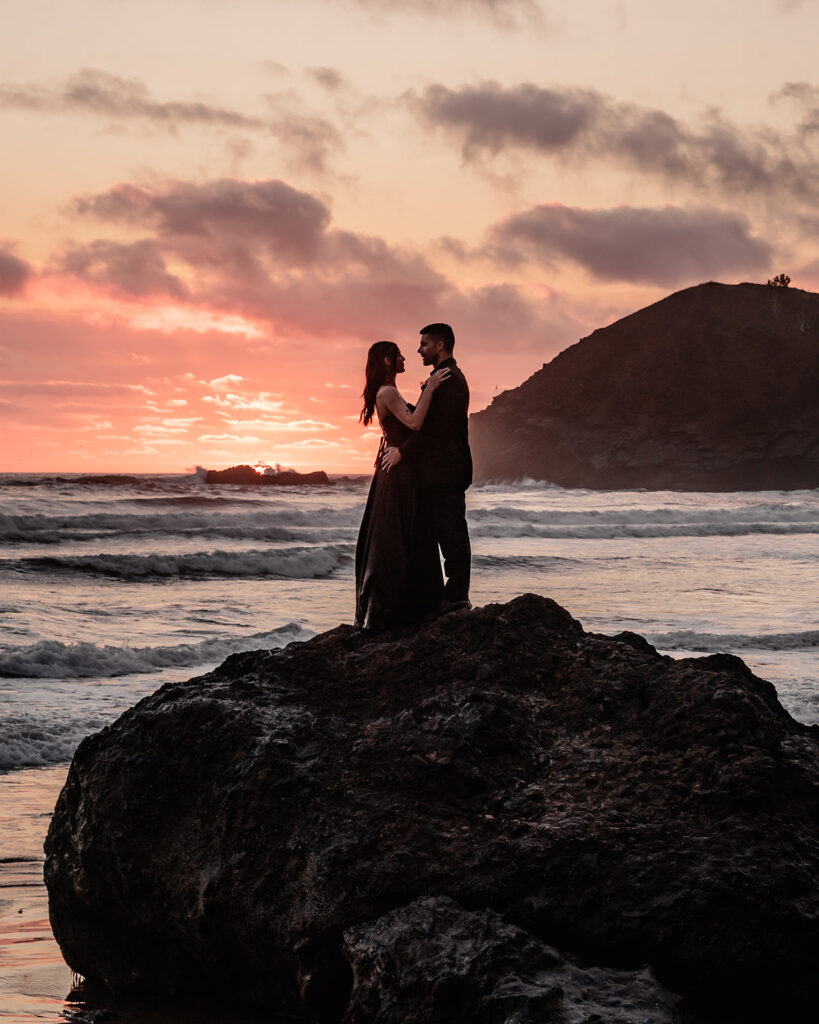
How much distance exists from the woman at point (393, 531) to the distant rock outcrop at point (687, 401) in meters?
84.2

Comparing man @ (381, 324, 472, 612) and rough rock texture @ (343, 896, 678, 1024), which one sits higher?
man @ (381, 324, 472, 612)

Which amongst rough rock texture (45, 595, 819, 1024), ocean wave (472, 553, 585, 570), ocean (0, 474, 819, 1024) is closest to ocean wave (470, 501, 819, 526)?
ocean (0, 474, 819, 1024)

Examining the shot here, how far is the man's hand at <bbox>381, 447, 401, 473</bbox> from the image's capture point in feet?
18.9

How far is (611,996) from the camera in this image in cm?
289

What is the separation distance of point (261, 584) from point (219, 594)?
197 cm

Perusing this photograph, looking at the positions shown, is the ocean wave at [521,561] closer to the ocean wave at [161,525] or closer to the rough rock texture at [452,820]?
the ocean wave at [161,525]

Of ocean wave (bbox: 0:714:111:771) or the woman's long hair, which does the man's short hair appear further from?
ocean wave (bbox: 0:714:111:771)

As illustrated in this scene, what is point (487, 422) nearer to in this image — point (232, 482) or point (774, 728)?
point (232, 482)

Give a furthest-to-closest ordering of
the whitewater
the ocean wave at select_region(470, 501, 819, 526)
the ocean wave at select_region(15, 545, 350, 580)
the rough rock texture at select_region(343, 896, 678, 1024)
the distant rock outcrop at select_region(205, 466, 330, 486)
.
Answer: the distant rock outcrop at select_region(205, 466, 330, 486)
the ocean wave at select_region(470, 501, 819, 526)
the ocean wave at select_region(15, 545, 350, 580)
the whitewater
the rough rock texture at select_region(343, 896, 678, 1024)

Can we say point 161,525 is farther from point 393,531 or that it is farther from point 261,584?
point 393,531

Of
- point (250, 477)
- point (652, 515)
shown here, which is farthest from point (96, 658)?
point (250, 477)

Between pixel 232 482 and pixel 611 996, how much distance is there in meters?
58.5

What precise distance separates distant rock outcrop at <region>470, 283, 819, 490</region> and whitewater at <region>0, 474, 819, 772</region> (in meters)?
47.6

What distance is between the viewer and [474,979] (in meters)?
2.92
